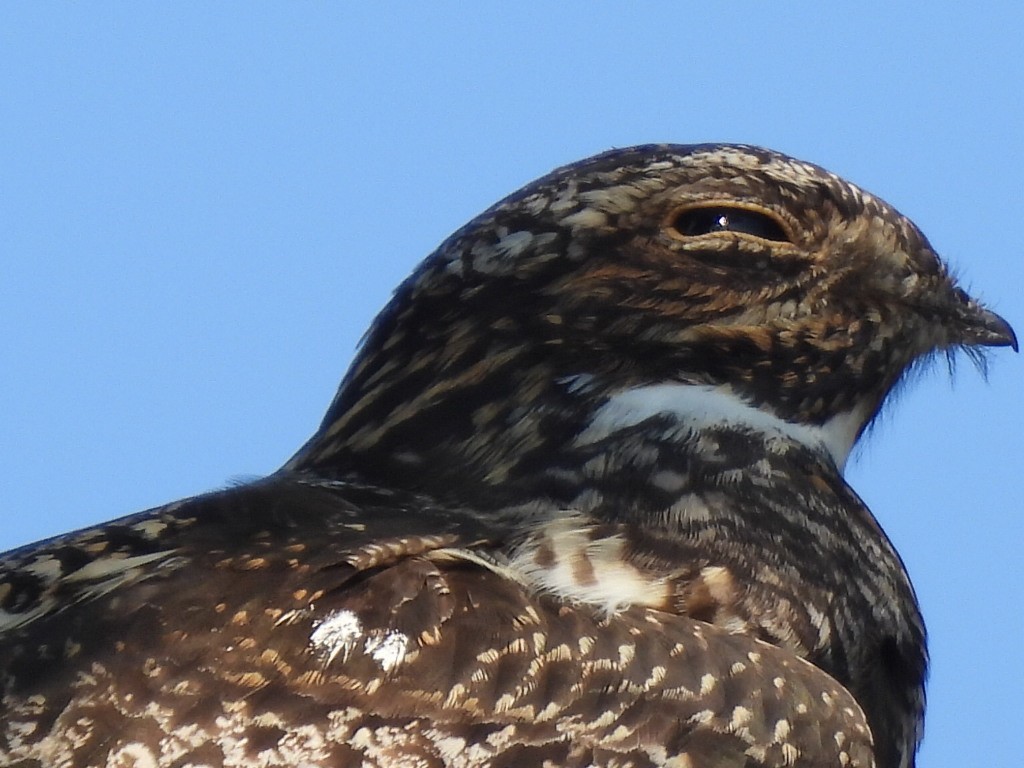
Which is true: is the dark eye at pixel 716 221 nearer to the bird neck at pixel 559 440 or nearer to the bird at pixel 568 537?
the bird at pixel 568 537

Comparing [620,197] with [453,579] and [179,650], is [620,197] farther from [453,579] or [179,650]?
[179,650]

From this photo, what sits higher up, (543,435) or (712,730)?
(543,435)

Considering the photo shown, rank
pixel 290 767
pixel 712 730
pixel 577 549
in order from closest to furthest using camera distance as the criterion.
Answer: pixel 290 767 < pixel 712 730 < pixel 577 549

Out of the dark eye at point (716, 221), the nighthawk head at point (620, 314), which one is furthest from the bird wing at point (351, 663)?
the dark eye at point (716, 221)

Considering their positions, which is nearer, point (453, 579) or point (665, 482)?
point (453, 579)

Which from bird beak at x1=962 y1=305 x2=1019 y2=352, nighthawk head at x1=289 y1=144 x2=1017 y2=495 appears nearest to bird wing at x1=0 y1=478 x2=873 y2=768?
nighthawk head at x1=289 y1=144 x2=1017 y2=495

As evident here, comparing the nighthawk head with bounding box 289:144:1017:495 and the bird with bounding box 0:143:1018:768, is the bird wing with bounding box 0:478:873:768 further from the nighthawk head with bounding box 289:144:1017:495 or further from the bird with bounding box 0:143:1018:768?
the nighthawk head with bounding box 289:144:1017:495

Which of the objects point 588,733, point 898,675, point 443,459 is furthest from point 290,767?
point 898,675
